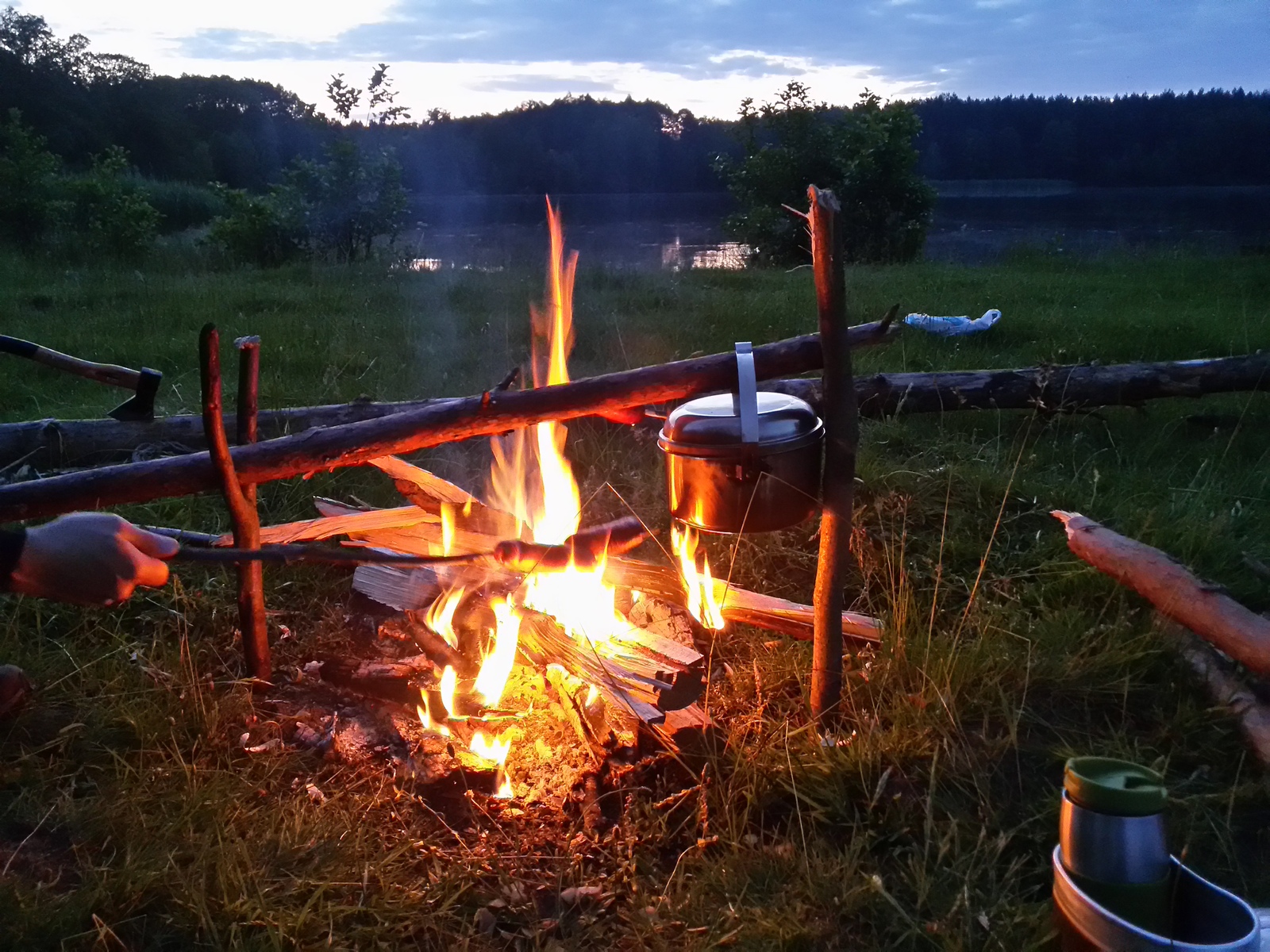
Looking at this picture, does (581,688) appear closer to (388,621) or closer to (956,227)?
(388,621)

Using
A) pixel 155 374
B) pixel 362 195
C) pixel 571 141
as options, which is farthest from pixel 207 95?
pixel 155 374

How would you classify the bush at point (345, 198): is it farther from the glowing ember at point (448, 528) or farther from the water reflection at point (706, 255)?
the glowing ember at point (448, 528)

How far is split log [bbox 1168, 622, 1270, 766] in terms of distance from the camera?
9.01 ft

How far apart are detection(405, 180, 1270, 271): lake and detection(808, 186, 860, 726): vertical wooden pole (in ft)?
38.3

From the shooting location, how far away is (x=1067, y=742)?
2803 mm

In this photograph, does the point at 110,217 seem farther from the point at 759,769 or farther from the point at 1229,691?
the point at 1229,691

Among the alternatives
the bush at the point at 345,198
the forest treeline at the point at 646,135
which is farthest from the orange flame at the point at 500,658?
the forest treeline at the point at 646,135

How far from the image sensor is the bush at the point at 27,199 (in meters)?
15.9

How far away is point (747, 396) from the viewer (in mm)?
2436

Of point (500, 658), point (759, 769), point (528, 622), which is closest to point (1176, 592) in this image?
point (759, 769)

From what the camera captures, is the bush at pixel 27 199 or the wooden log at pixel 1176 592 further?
the bush at pixel 27 199

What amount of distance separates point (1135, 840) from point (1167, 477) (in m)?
3.46

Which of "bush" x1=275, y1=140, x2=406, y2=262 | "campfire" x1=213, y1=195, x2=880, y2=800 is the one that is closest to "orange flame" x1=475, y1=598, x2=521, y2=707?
"campfire" x1=213, y1=195, x2=880, y2=800

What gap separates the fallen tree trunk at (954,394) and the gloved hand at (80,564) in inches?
117
